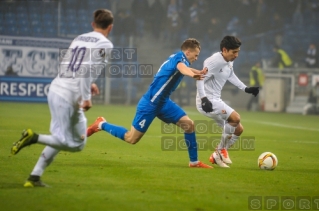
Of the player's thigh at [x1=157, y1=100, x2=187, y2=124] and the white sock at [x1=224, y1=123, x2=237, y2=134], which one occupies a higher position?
the player's thigh at [x1=157, y1=100, x2=187, y2=124]

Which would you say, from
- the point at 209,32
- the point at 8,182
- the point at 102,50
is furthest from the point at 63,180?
the point at 209,32

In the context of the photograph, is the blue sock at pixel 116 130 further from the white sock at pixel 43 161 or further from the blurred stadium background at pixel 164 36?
the blurred stadium background at pixel 164 36

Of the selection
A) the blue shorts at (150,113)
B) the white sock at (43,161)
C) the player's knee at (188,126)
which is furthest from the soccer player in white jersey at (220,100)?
the white sock at (43,161)

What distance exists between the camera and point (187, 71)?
8.55 m

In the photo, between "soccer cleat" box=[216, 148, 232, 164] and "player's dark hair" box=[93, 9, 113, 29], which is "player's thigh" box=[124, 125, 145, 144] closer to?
"soccer cleat" box=[216, 148, 232, 164]

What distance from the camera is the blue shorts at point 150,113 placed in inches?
363

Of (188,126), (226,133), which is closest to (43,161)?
(188,126)

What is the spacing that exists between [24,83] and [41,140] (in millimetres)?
17847

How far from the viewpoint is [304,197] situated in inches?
280

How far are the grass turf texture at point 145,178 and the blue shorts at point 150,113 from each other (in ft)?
2.23

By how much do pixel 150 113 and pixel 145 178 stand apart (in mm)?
1395

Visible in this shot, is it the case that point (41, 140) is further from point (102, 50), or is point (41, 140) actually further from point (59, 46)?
point (59, 46)

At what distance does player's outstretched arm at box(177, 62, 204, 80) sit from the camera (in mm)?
8364

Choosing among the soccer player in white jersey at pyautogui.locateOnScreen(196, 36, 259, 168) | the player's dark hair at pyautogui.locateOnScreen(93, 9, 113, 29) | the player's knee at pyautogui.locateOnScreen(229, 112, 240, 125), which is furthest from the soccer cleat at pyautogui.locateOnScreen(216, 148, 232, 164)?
the player's dark hair at pyautogui.locateOnScreen(93, 9, 113, 29)
